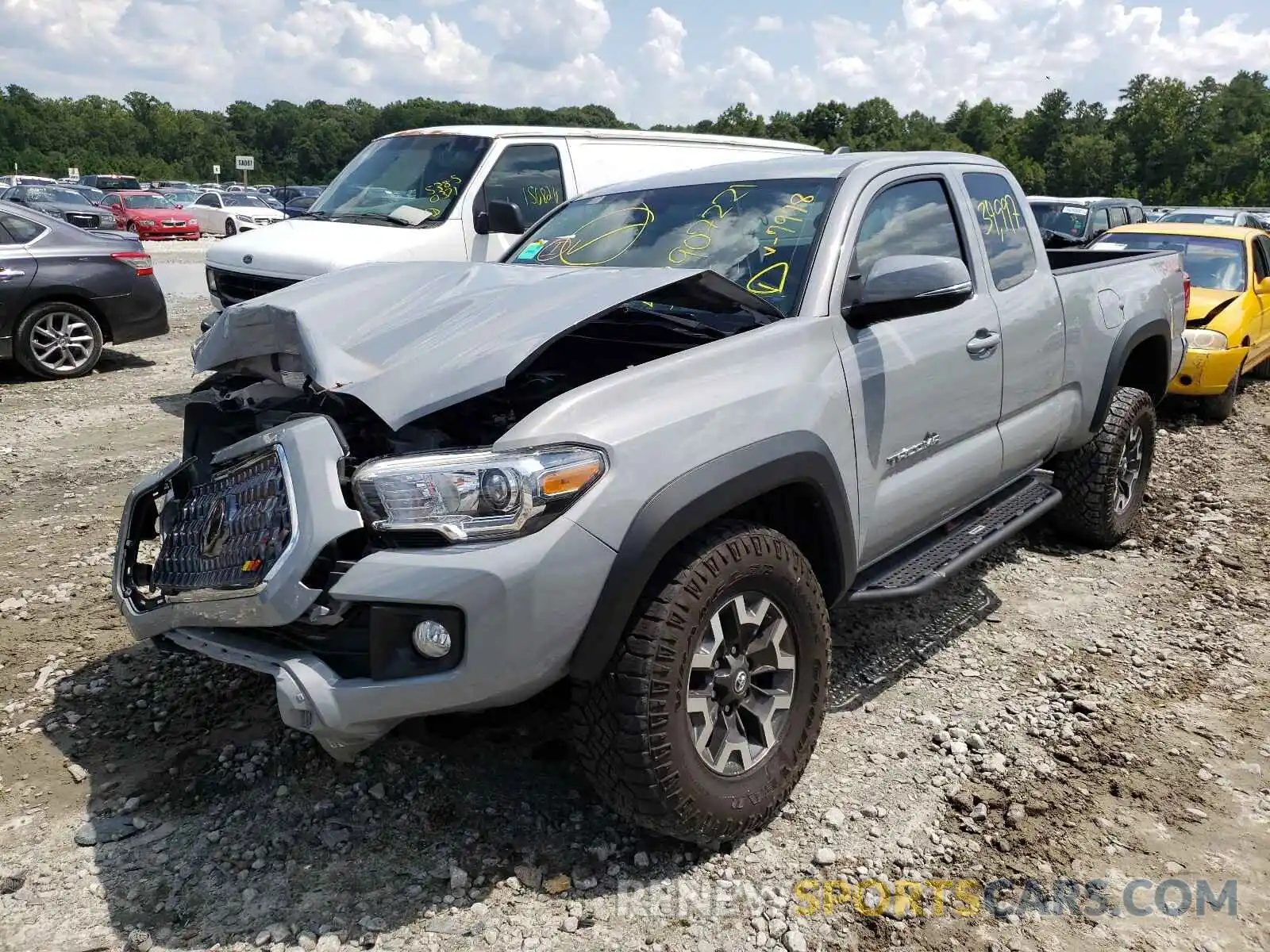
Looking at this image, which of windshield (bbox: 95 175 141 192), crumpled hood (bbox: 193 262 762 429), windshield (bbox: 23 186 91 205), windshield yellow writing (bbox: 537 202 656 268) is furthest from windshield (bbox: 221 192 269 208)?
crumpled hood (bbox: 193 262 762 429)

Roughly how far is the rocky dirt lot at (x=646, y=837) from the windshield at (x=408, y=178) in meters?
4.14

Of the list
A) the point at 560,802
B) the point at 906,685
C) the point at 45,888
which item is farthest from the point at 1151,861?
the point at 45,888

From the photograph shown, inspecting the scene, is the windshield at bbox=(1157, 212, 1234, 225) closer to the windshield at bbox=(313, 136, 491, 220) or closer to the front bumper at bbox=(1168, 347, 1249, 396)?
the front bumper at bbox=(1168, 347, 1249, 396)

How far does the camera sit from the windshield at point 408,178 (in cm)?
758

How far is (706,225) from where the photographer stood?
3705 millimetres

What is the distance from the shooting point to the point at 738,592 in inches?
107

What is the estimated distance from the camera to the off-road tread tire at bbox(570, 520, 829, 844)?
247cm

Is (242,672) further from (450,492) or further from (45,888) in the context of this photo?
(450,492)

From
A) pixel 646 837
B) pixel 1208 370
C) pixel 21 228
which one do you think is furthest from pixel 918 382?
pixel 21 228

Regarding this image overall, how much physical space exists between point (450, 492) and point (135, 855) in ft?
4.87

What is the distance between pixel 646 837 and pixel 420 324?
5.53 feet

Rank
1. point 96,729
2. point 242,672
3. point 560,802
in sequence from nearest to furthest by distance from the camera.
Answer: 1. point 560,802
2. point 96,729
3. point 242,672

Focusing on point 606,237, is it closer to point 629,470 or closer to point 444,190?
point 629,470

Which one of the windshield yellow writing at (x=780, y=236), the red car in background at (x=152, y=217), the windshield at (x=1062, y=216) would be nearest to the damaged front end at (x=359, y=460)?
the windshield yellow writing at (x=780, y=236)
